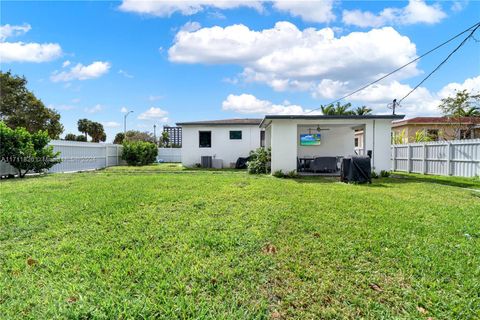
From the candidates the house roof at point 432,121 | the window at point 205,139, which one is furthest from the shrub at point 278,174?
the house roof at point 432,121

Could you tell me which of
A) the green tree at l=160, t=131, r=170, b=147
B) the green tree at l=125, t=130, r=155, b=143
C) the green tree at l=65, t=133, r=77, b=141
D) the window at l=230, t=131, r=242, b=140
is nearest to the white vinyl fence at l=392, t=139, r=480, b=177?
the window at l=230, t=131, r=242, b=140

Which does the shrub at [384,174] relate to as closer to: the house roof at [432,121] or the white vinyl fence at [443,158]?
the white vinyl fence at [443,158]

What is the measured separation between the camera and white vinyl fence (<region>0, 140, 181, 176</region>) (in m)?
15.4

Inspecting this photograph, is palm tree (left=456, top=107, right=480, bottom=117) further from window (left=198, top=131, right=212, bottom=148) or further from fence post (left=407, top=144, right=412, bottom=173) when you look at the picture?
window (left=198, top=131, right=212, bottom=148)

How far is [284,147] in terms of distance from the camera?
13125mm

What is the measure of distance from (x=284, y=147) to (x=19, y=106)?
2587 centimetres

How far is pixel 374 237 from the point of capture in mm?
4137

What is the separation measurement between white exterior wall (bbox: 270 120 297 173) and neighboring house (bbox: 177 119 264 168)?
691 cm

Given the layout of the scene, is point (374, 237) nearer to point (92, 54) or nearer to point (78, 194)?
point (78, 194)

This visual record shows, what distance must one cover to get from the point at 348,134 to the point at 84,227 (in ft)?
50.2

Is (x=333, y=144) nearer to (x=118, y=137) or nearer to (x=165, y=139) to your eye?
(x=165, y=139)

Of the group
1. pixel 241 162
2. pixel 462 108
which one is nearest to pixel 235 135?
pixel 241 162

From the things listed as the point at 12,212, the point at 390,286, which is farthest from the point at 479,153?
the point at 12,212

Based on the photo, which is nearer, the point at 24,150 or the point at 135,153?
the point at 24,150
